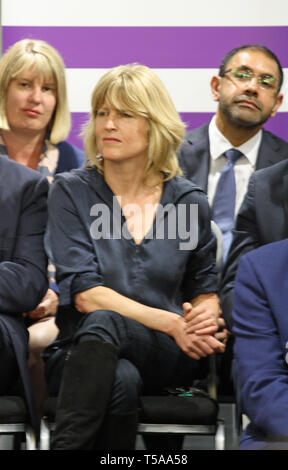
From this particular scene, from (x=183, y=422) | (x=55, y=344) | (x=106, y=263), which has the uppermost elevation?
(x=106, y=263)

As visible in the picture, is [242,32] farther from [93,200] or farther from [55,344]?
[55,344]

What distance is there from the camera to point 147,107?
2840 mm

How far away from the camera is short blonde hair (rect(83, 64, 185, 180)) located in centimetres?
283

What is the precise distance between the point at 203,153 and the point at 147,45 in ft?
1.73

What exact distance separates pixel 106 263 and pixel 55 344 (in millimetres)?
308

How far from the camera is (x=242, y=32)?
11.5 ft

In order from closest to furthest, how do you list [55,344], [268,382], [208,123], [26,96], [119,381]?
[268,382] < [119,381] < [55,344] < [26,96] < [208,123]

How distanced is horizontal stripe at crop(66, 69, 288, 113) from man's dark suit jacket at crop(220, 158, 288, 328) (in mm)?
770

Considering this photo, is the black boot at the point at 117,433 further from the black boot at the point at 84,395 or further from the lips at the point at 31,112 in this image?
the lips at the point at 31,112

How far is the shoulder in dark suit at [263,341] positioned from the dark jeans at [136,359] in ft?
1.06

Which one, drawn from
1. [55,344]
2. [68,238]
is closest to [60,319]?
[55,344]

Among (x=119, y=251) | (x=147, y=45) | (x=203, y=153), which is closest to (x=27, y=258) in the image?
(x=119, y=251)

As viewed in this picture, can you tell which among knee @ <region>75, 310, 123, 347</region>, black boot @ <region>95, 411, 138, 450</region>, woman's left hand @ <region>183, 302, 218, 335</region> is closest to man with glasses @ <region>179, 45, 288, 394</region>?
woman's left hand @ <region>183, 302, 218, 335</region>

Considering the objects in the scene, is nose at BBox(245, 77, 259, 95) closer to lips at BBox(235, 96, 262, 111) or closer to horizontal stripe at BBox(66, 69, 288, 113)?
lips at BBox(235, 96, 262, 111)
